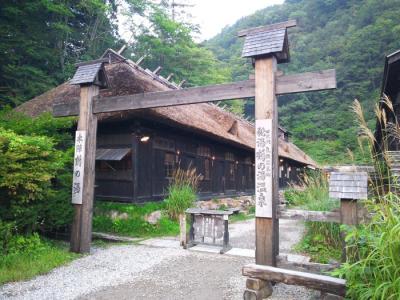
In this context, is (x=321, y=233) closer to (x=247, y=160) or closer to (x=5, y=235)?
(x=5, y=235)

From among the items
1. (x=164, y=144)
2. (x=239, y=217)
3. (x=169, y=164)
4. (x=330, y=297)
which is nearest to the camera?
(x=330, y=297)

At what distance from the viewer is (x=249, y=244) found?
6844mm

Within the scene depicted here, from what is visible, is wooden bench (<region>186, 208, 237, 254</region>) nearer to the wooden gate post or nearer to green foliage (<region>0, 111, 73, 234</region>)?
the wooden gate post

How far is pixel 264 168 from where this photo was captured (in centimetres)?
420

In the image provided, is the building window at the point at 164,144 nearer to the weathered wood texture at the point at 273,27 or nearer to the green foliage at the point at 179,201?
the green foliage at the point at 179,201

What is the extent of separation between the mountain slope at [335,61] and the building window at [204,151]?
18.4 m

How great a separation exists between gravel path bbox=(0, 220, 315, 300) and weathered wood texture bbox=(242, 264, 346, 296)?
1.81 feet

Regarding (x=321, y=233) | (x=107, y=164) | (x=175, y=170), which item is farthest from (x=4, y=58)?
(x=321, y=233)

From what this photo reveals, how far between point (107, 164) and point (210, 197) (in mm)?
4428

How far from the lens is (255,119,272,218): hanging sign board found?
161 inches

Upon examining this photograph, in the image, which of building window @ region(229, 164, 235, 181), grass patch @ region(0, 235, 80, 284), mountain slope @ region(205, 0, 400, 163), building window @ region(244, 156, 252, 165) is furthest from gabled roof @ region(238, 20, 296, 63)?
mountain slope @ region(205, 0, 400, 163)

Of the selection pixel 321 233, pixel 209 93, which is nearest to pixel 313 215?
pixel 321 233

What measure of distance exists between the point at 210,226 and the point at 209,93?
9.35 ft

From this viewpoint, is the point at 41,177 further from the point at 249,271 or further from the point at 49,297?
the point at 249,271
